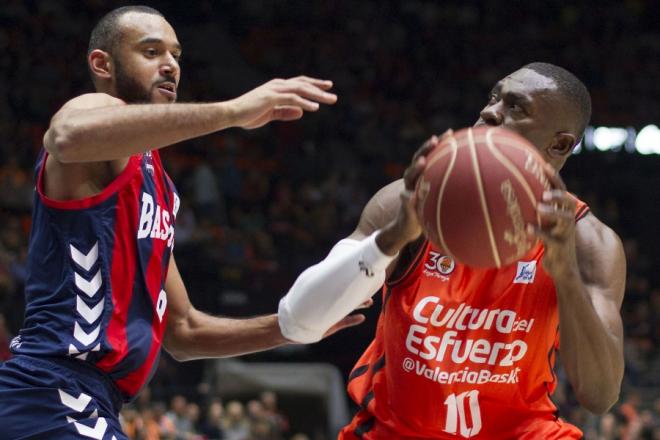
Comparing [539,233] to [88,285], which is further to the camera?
[88,285]

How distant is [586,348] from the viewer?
3.40 meters

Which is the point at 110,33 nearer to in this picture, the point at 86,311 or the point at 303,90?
the point at 303,90

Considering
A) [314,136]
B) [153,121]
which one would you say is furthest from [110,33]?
[314,136]

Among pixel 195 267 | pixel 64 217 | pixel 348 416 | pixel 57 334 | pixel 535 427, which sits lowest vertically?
pixel 348 416

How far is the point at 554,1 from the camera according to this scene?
72.8ft

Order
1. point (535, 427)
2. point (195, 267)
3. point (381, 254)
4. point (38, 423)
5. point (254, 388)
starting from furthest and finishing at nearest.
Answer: point (195, 267) → point (254, 388) → point (535, 427) → point (38, 423) → point (381, 254)

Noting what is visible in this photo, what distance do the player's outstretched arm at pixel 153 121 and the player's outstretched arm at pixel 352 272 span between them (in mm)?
432

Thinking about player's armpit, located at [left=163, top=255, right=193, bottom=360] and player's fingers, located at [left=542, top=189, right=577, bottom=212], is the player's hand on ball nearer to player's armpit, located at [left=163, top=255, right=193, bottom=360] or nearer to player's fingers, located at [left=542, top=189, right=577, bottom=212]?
player's fingers, located at [left=542, top=189, right=577, bottom=212]

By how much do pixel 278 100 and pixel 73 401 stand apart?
1.18 metres

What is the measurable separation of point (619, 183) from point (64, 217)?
14.9 m

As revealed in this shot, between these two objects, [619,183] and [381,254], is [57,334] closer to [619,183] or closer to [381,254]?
[381,254]

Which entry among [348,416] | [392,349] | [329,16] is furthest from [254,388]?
[329,16]

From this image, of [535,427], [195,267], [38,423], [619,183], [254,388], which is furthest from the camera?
[619,183]

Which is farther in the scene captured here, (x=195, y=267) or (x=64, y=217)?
(x=195, y=267)
